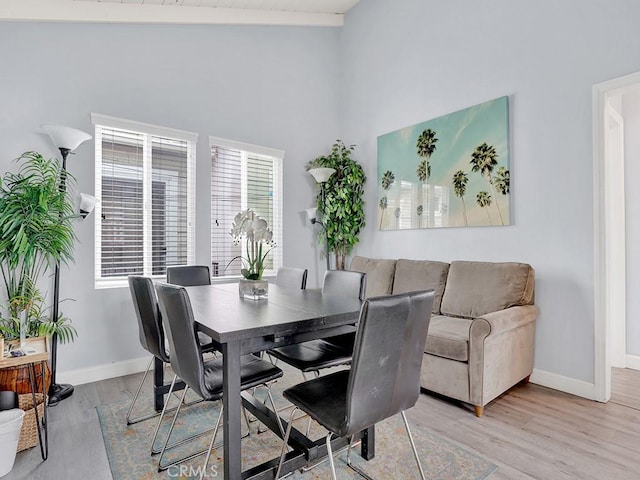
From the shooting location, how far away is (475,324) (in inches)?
93.9

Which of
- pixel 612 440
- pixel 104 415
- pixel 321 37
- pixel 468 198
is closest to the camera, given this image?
pixel 612 440

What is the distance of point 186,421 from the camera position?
2.33m

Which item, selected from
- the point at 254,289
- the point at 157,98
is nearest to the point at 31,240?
the point at 254,289

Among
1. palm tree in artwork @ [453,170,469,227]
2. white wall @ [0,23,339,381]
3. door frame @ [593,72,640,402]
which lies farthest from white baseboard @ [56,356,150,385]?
door frame @ [593,72,640,402]

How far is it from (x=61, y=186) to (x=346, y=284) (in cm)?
227

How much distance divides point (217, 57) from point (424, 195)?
2.59 m

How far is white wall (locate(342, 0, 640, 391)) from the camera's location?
8.89 ft

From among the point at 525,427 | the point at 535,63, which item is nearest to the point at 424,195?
the point at 535,63

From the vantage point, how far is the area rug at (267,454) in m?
1.81

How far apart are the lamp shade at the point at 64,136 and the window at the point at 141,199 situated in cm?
46

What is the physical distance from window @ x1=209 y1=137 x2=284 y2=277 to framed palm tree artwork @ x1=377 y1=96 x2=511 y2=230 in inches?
49.2

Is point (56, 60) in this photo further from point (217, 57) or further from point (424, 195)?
point (424, 195)

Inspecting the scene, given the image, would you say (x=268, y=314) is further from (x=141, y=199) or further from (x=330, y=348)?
(x=141, y=199)

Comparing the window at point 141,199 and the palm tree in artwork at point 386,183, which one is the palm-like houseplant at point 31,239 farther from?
the palm tree in artwork at point 386,183
